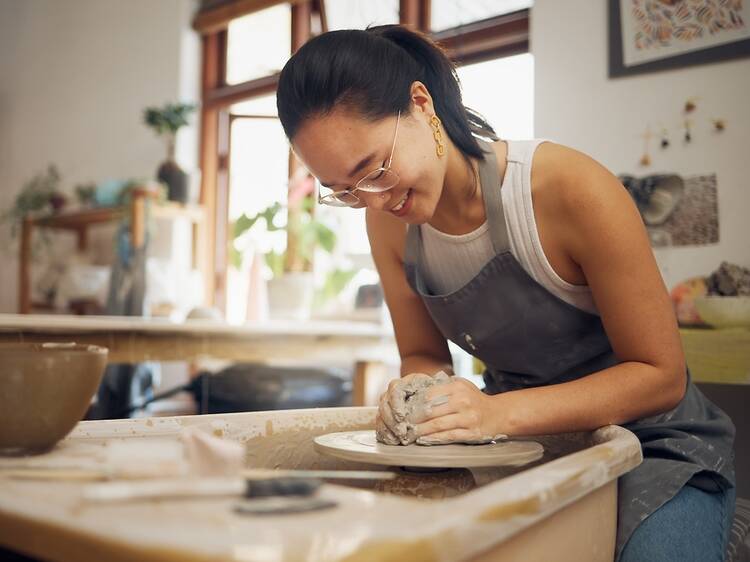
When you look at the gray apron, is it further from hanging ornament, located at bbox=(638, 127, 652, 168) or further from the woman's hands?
hanging ornament, located at bbox=(638, 127, 652, 168)

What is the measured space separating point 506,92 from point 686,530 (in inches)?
104

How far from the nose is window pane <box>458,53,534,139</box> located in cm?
202

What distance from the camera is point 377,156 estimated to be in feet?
3.34

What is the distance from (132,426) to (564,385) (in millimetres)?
535

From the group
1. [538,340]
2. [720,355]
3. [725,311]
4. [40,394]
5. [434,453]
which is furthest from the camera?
[725,311]

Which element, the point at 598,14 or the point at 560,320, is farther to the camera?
the point at 598,14

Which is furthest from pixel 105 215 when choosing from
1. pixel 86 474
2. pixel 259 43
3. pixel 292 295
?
pixel 86 474

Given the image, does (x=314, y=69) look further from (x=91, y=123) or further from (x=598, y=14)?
(x=91, y=123)

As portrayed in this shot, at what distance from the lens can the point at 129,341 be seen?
200cm

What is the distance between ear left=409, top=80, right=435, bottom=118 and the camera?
1079 mm

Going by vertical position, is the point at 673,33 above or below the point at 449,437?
above

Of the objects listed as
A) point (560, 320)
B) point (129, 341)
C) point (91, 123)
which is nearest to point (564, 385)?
point (560, 320)

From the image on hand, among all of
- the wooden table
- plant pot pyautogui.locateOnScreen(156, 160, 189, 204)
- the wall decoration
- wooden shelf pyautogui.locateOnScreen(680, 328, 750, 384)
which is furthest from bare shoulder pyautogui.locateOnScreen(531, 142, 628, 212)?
plant pot pyautogui.locateOnScreen(156, 160, 189, 204)

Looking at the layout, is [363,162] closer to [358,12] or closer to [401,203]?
[401,203]
